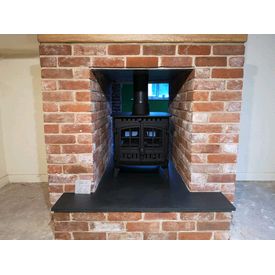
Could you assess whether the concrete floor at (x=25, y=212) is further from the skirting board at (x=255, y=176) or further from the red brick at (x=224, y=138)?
the skirting board at (x=255, y=176)

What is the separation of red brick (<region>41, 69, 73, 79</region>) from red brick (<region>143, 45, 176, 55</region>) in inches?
23.4

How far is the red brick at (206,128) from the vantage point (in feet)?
5.17

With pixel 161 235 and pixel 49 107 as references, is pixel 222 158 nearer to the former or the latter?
pixel 161 235

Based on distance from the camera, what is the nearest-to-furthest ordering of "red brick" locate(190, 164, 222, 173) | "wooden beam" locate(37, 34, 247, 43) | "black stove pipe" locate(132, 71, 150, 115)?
1. "wooden beam" locate(37, 34, 247, 43)
2. "red brick" locate(190, 164, 222, 173)
3. "black stove pipe" locate(132, 71, 150, 115)

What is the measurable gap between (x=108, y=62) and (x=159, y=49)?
15.6 inches

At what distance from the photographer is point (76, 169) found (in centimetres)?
163

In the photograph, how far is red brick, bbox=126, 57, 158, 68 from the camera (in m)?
1.50

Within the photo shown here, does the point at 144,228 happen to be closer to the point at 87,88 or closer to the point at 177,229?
the point at 177,229

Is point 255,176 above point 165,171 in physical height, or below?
below

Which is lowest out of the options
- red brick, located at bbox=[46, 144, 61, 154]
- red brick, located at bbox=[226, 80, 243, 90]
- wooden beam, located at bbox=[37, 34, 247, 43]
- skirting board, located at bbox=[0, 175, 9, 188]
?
skirting board, located at bbox=[0, 175, 9, 188]

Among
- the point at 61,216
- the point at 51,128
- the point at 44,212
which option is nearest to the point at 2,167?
the point at 44,212

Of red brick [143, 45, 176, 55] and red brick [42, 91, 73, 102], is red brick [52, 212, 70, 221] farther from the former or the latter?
red brick [143, 45, 176, 55]

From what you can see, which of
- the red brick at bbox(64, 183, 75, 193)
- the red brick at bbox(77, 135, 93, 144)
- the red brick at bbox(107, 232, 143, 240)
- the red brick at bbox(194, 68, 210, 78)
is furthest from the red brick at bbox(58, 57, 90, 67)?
the red brick at bbox(107, 232, 143, 240)

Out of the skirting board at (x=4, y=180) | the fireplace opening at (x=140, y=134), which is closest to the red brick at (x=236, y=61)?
the fireplace opening at (x=140, y=134)
